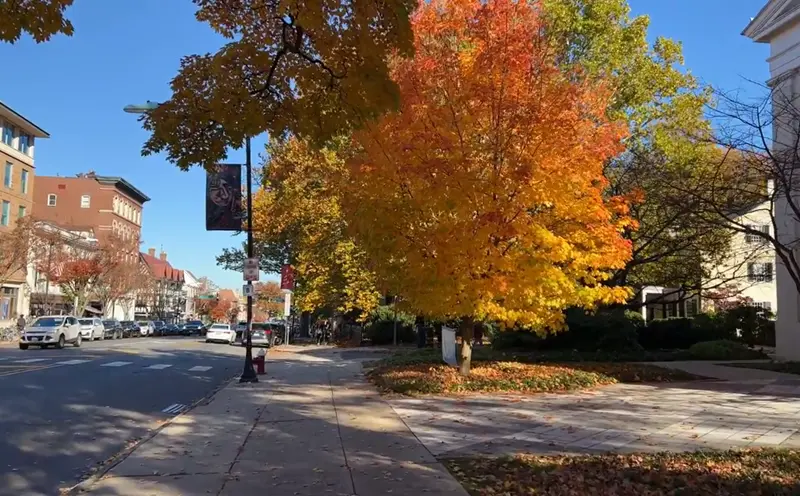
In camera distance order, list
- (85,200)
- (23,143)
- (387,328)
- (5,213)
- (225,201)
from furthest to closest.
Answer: (85,200)
(23,143)
(5,213)
(387,328)
(225,201)

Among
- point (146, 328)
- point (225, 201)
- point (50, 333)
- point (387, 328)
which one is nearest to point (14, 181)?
point (146, 328)

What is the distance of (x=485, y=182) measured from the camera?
Result: 11.7 m

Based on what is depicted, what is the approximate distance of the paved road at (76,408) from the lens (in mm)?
7258

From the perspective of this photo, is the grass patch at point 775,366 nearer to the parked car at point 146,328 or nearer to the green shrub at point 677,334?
the green shrub at point 677,334

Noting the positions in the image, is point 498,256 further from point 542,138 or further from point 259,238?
point 259,238

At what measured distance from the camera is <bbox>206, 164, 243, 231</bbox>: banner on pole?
16281 millimetres

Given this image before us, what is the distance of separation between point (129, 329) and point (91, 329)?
13.4m

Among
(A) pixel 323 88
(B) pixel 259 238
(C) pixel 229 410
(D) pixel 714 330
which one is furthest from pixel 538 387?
(B) pixel 259 238

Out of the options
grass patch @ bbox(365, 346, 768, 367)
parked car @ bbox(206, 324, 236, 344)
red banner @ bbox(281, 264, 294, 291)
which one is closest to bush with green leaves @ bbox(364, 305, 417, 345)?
red banner @ bbox(281, 264, 294, 291)

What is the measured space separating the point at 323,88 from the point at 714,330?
25232 millimetres

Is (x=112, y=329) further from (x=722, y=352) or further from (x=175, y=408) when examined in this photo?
(x=722, y=352)

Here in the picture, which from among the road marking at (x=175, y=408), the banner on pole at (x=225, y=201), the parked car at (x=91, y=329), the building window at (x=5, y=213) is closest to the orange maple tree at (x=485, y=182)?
the road marking at (x=175, y=408)

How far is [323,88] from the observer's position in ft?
21.8

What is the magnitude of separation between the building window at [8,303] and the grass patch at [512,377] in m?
42.4
